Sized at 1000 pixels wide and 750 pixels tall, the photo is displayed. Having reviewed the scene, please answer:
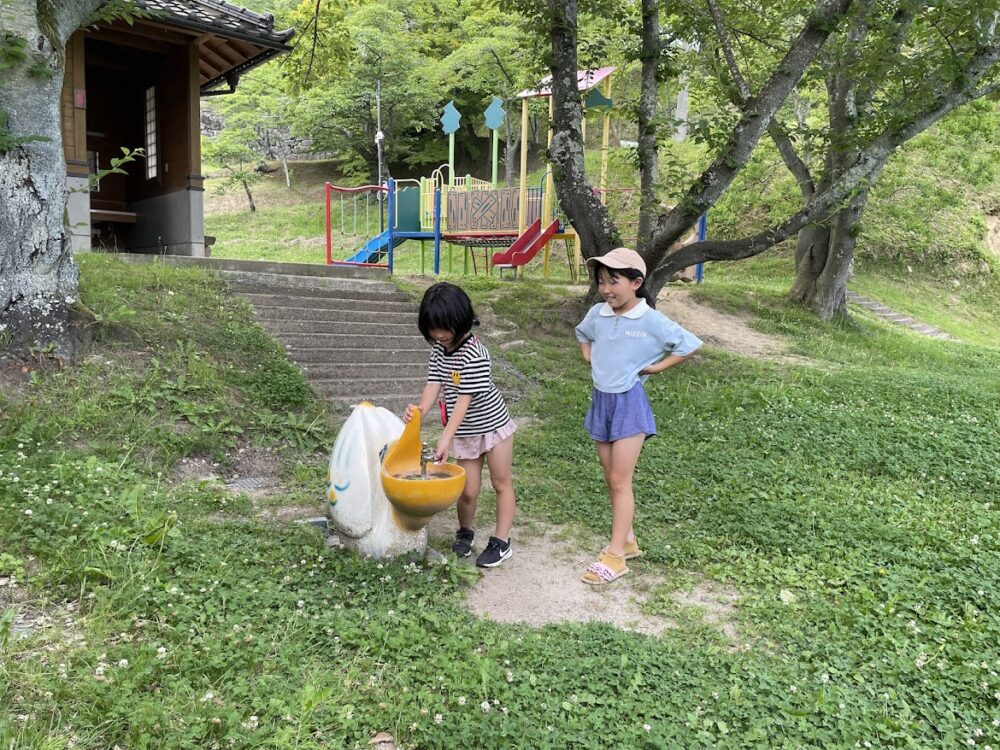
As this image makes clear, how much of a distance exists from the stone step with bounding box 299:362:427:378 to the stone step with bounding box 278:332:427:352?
32 centimetres

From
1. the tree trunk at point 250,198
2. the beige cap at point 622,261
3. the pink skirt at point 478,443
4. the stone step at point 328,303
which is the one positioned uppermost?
the tree trunk at point 250,198

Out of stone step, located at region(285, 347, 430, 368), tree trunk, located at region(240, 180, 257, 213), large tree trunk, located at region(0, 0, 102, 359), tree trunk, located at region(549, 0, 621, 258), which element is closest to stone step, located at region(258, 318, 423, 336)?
stone step, located at region(285, 347, 430, 368)

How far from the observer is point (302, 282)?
334 inches

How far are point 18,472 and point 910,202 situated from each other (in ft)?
56.6

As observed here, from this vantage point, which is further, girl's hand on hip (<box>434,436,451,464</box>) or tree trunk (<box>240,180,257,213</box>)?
tree trunk (<box>240,180,257,213</box>)

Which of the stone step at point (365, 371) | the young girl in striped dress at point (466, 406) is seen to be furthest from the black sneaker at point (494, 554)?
the stone step at point (365, 371)

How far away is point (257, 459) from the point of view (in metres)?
5.05

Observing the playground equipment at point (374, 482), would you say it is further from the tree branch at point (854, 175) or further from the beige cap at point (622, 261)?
the tree branch at point (854, 175)

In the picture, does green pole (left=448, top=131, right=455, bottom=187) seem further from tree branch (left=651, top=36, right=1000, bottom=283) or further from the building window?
tree branch (left=651, top=36, right=1000, bottom=283)

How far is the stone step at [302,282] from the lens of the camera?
312 inches

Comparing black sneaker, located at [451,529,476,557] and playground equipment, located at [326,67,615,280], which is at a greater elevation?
playground equipment, located at [326,67,615,280]

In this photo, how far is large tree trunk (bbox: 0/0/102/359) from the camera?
4.72m

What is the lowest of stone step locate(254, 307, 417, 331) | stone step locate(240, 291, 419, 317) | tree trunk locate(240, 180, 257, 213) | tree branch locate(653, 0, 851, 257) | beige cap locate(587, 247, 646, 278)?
stone step locate(254, 307, 417, 331)

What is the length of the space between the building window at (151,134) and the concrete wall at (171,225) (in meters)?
0.48
